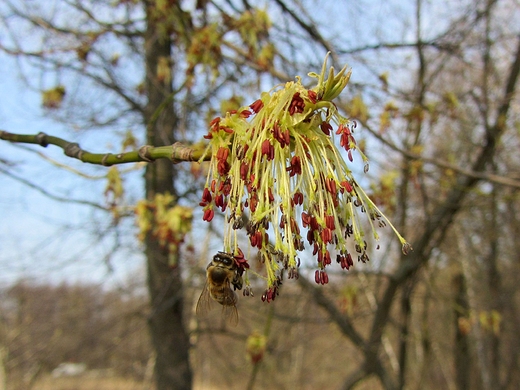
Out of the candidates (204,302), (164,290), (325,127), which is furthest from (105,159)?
(164,290)

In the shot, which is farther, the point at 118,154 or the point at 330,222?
the point at 118,154

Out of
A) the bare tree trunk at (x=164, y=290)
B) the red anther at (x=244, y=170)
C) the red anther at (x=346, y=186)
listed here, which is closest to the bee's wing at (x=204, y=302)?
the red anther at (x=244, y=170)

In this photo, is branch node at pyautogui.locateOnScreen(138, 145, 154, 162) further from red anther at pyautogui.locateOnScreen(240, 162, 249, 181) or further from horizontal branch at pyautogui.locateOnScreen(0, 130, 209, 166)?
red anther at pyautogui.locateOnScreen(240, 162, 249, 181)

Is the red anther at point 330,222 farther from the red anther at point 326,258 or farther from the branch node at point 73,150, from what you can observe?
the branch node at point 73,150

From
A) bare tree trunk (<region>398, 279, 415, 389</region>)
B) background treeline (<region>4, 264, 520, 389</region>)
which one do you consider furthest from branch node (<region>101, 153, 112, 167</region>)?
bare tree trunk (<region>398, 279, 415, 389</region>)

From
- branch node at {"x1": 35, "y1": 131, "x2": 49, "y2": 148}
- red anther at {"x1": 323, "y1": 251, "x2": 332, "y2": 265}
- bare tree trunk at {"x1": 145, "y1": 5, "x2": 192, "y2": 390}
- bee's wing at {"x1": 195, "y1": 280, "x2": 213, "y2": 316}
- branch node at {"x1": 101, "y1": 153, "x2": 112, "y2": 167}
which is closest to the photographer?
red anther at {"x1": 323, "y1": 251, "x2": 332, "y2": 265}

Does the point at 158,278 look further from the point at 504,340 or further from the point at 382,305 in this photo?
the point at 504,340

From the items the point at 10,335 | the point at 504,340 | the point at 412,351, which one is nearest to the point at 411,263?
the point at 504,340

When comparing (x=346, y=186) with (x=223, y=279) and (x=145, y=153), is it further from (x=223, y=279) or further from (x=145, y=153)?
(x=145, y=153)
